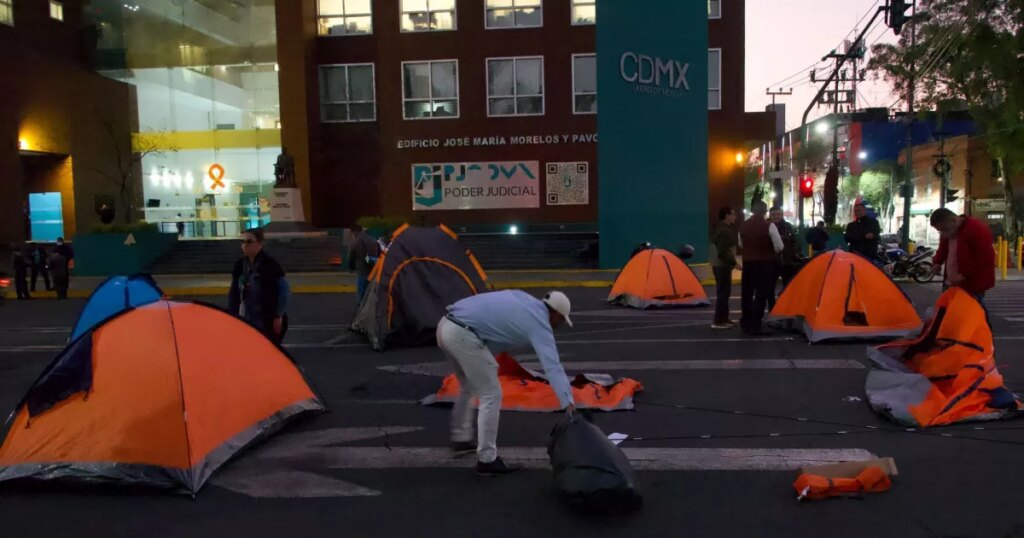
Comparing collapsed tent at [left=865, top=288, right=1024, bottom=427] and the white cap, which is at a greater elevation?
the white cap

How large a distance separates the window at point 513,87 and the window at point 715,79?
7109 mm

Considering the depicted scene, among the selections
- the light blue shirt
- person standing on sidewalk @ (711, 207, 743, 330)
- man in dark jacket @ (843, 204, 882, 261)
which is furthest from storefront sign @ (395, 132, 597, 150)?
the light blue shirt

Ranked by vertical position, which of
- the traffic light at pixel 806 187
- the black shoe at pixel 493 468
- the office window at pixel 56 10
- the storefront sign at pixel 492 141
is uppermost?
the office window at pixel 56 10

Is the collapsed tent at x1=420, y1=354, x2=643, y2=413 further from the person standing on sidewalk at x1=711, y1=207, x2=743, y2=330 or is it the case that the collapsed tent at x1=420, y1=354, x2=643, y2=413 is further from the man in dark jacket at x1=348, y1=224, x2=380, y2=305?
the man in dark jacket at x1=348, y1=224, x2=380, y2=305

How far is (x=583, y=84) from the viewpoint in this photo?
1168 inches

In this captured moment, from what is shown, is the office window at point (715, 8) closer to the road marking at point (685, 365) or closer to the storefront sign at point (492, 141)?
the storefront sign at point (492, 141)

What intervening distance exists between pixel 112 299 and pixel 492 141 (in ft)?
77.0

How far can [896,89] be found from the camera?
28.7m

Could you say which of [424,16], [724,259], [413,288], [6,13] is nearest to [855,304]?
[724,259]

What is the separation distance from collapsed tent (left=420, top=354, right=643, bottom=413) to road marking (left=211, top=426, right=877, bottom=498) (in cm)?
100

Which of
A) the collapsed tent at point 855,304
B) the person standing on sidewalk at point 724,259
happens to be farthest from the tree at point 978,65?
the collapsed tent at point 855,304

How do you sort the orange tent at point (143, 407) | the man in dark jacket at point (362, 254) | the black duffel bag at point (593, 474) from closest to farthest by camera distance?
the black duffel bag at point (593, 474)
the orange tent at point (143, 407)
the man in dark jacket at point (362, 254)

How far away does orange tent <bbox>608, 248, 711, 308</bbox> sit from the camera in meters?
13.1

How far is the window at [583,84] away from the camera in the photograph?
29.5 m
